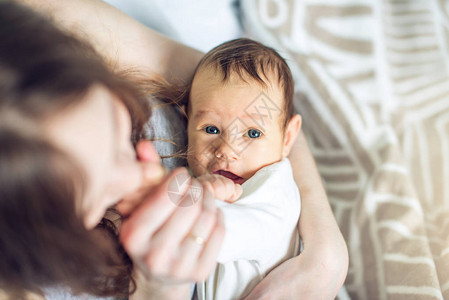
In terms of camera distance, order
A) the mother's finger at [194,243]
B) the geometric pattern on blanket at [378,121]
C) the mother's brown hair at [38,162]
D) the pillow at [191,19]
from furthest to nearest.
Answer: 1. the pillow at [191,19]
2. the geometric pattern on blanket at [378,121]
3. the mother's finger at [194,243]
4. the mother's brown hair at [38,162]

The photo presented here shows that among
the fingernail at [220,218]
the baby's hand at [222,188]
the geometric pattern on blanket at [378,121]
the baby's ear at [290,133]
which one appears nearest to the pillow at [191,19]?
the geometric pattern on blanket at [378,121]

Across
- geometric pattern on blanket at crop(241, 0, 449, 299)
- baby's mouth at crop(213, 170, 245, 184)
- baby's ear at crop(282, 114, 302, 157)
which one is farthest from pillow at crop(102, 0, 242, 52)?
baby's mouth at crop(213, 170, 245, 184)

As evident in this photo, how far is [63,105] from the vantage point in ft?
1.24

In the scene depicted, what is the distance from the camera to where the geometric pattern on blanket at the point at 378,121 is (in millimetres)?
896

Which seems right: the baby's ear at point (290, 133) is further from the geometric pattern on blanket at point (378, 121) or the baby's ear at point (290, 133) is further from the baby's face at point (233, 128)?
the geometric pattern on blanket at point (378, 121)

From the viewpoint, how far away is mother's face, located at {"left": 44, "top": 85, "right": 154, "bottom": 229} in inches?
14.8

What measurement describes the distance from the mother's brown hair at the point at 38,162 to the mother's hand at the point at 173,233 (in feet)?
0.25

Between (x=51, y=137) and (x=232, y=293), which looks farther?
(x=232, y=293)

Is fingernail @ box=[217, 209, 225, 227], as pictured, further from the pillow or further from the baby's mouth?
the pillow

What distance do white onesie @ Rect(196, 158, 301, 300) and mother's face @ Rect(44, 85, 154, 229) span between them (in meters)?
0.21

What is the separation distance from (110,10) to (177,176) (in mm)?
625

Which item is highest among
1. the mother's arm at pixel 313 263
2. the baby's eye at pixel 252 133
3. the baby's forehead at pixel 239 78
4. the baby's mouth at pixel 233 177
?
the baby's forehead at pixel 239 78

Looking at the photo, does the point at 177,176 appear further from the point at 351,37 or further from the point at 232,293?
the point at 351,37

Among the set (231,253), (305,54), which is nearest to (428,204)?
(305,54)
